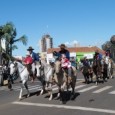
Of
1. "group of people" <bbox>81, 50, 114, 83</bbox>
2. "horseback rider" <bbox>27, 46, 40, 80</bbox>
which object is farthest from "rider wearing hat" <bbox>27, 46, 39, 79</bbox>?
"group of people" <bbox>81, 50, 114, 83</bbox>

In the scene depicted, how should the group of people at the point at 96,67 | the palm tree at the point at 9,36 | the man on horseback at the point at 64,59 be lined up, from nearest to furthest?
the man on horseback at the point at 64,59 < the group of people at the point at 96,67 < the palm tree at the point at 9,36

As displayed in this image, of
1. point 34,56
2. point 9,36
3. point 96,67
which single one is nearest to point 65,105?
point 34,56

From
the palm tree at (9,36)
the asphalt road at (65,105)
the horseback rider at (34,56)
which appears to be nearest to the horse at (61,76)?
the asphalt road at (65,105)

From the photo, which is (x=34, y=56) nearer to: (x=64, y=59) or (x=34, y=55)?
(x=34, y=55)

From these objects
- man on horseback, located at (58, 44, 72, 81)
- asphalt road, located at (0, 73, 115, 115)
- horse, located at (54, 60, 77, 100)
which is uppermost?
man on horseback, located at (58, 44, 72, 81)

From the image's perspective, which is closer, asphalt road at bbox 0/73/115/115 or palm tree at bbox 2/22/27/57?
asphalt road at bbox 0/73/115/115

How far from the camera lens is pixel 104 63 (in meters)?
28.7

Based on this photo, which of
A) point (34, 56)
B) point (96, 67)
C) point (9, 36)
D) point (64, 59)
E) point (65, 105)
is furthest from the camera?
point (9, 36)

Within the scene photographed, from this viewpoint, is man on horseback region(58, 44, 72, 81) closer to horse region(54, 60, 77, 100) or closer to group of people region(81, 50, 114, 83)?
horse region(54, 60, 77, 100)

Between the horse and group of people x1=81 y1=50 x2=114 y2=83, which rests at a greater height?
group of people x1=81 y1=50 x2=114 y2=83

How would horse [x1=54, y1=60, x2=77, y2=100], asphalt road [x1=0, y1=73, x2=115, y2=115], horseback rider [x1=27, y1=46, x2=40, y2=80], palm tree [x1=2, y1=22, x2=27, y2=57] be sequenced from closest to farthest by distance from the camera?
1. asphalt road [x1=0, y1=73, x2=115, y2=115]
2. horse [x1=54, y1=60, x2=77, y2=100]
3. horseback rider [x1=27, y1=46, x2=40, y2=80]
4. palm tree [x1=2, y1=22, x2=27, y2=57]

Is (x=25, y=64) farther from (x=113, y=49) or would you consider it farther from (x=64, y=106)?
(x=113, y=49)

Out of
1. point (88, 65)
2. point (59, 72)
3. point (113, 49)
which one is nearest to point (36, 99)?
point (59, 72)

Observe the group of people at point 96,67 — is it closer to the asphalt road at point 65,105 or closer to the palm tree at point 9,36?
the asphalt road at point 65,105
